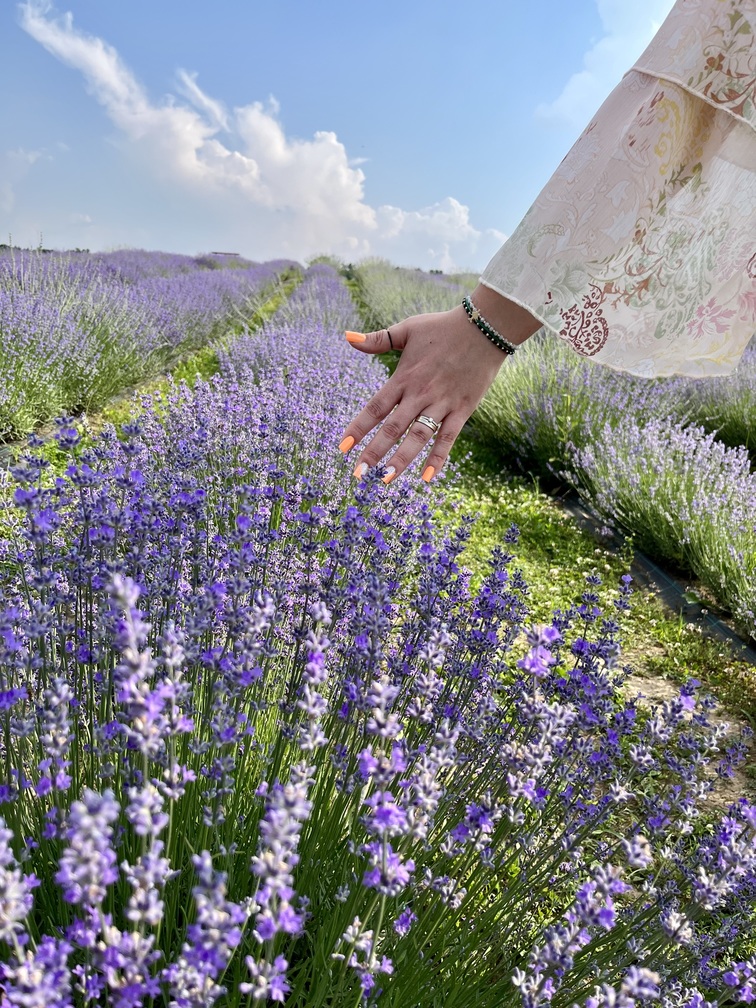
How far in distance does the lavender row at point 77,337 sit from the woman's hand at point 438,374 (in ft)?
13.0

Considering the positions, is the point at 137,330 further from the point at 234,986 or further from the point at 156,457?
the point at 234,986

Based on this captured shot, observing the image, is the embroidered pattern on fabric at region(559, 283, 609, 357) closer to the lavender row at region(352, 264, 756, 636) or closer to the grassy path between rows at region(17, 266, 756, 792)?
the grassy path between rows at region(17, 266, 756, 792)

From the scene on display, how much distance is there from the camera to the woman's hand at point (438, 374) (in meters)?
1.48

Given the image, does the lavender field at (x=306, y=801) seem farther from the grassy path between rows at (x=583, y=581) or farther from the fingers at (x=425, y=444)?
the grassy path between rows at (x=583, y=581)

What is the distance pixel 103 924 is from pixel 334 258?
3871cm

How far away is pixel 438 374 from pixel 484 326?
15cm

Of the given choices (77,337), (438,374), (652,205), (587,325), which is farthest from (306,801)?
(77,337)

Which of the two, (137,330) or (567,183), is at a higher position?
(567,183)

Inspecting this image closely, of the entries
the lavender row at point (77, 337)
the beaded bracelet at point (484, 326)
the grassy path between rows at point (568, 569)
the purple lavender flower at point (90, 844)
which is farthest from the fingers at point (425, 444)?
the lavender row at point (77, 337)

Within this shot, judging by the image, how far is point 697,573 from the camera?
12.9 feet

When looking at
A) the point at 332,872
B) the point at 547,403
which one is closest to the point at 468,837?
the point at 332,872

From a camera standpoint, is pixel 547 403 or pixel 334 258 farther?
pixel 334 258

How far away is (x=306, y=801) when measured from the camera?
0.69 m

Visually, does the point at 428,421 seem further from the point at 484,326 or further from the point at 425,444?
the point at 484,326
